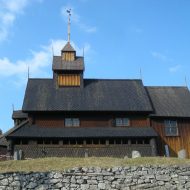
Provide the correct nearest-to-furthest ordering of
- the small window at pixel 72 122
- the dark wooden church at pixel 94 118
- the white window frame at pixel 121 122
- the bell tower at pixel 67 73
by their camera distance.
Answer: the dark wooden church at pixel 94 118 → the small window at pixel 72 122 → the white window frame at pixel 121 122 → the bell tower at pixel 67 73

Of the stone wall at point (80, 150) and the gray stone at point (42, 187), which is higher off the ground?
the stone wall at point (80, 150)

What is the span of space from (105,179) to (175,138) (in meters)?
17.6

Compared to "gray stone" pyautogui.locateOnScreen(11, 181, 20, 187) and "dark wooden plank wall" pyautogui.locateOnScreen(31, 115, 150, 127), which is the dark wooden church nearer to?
"dark wooden plank wall" pyautogui.locateOnScreen(31, 115, 150, 127)

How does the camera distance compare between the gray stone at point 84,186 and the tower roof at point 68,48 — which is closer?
the gray stone at point 84,186

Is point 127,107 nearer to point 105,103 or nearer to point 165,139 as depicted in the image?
point 105,103

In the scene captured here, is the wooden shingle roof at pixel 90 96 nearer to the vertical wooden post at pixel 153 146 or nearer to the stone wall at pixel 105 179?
the vertical wooden post at pixel 153 146

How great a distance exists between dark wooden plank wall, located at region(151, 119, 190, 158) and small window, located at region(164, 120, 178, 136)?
0.35 metres

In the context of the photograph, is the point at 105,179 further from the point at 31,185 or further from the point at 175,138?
the point at 175,138

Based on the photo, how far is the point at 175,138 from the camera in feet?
129

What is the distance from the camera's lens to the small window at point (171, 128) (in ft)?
130

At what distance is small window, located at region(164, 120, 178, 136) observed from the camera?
39.5m

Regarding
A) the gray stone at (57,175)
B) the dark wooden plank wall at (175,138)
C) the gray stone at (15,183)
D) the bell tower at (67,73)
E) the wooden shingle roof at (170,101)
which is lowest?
the gray stone at (15,183)

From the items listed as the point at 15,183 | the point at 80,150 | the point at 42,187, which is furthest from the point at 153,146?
the point at 15,183

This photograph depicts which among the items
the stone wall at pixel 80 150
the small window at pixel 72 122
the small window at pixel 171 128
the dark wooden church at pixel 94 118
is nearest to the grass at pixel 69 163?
the stone wall at pixel 80 150
